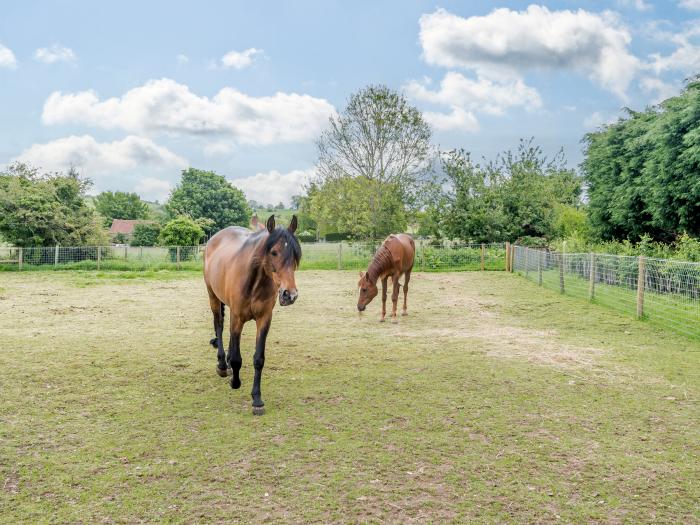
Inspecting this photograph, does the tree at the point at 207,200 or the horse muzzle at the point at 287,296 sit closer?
the horse muzzle at the point at 287,296

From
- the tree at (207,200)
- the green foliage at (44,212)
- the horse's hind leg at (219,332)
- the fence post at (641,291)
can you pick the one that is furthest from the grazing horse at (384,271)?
the tree at (207,200)

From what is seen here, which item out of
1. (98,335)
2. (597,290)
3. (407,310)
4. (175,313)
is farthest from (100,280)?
(597,290)

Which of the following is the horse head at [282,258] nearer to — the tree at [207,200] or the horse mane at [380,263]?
the horse mane at [380,263]

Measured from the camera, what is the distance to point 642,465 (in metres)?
3.09

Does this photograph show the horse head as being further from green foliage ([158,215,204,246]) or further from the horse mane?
green foliage ([158,215,204,246])

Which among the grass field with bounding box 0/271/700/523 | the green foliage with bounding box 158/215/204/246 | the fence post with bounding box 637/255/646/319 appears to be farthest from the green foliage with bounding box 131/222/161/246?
the fence post with bounding box 637/255/646/319

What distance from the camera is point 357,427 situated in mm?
3693

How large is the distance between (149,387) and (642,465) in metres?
4.14

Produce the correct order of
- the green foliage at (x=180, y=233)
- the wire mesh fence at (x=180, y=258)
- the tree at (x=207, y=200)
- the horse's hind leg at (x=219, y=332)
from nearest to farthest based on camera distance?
the horse's hind leg at (x=219, y=332), the wire mesh fence at (x=180, y=258), the green foliage at (x=180, y=233), the tree at (x=207, y=200)

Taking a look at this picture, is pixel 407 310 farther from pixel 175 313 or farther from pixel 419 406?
pixel 419 406

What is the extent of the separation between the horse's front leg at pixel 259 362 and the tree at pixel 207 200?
46207mm

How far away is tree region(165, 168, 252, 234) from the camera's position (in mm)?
48938

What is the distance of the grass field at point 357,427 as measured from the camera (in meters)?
2.66

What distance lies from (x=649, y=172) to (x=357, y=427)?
42.1 ft
